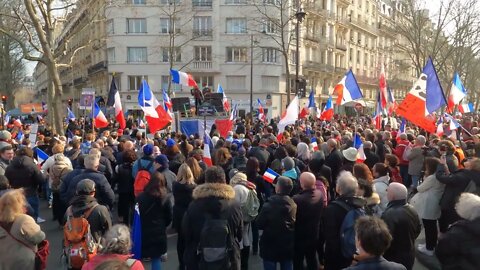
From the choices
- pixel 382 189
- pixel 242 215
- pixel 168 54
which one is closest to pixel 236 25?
pixel 168 54

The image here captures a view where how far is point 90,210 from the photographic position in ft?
14.5

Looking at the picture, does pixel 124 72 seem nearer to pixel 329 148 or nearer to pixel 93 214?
pixel 329 148

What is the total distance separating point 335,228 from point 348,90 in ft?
27.9

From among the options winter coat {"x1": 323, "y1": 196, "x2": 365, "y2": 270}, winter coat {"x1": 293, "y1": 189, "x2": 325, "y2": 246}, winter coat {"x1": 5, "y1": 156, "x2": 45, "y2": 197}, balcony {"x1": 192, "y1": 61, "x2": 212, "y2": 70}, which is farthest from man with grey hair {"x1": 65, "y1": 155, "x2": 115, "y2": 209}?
balcony {"x1": 192, "y1": 61, "x2": 212, "y2": 70}

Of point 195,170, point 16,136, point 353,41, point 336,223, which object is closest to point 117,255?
point 336,223

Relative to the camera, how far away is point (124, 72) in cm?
4128

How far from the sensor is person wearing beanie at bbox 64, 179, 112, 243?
173 inches

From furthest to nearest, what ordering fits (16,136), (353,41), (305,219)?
(353,41)
(16,136)
(305,219)

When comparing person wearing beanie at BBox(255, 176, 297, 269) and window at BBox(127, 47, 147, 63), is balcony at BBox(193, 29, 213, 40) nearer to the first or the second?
window at BBox(127, 47, 147, 63)

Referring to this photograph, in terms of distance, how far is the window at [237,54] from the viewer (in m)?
41.7

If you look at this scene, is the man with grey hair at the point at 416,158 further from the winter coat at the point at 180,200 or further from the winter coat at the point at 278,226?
the winter coat at the point at 180,200

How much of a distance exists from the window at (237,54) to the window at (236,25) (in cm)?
161

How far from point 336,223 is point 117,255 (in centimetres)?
244

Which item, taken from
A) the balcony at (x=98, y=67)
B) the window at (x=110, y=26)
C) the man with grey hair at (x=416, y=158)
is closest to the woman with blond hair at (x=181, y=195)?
the man with grey hair at (x=416, y=158)
